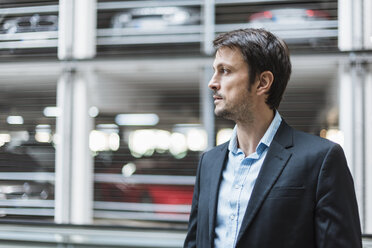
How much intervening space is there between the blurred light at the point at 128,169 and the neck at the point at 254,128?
219 centimetres

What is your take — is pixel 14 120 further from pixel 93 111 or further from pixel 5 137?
pixel 93 111

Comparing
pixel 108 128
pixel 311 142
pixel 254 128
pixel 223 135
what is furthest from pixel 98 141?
pixel 311 142

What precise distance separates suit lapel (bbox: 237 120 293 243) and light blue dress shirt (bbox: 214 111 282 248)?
3.1 inches

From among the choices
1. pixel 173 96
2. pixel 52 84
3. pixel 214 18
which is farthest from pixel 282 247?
pixel 52 84

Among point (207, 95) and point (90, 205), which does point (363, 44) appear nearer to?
point (207, 95)

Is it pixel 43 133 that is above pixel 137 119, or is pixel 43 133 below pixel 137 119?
below

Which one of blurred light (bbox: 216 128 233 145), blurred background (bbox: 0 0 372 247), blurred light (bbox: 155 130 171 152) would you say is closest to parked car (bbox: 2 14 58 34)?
blurred background (bbox: 0 0 372 247)

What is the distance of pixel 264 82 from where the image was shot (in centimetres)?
204

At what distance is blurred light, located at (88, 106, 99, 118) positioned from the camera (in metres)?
4.20

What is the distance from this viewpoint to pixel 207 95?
4.04 m

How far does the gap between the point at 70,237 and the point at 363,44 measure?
321 cm

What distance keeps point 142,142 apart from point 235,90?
2212 mm

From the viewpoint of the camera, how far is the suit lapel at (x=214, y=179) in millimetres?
1984

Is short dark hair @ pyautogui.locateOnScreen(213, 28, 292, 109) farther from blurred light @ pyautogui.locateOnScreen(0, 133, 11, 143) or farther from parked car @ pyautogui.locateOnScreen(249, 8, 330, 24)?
blurred light @ pyautogui.locateOnScreen(0, 133, 11, 143)
